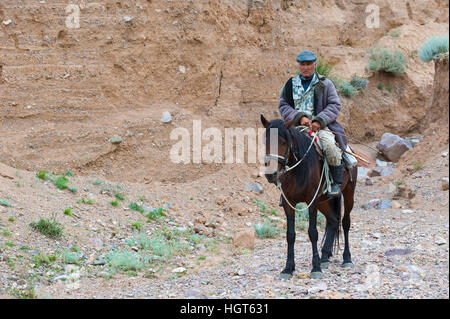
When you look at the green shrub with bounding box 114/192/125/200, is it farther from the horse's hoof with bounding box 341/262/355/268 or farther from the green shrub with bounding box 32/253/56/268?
the horse's hoof with bounding box 341/262/355/268

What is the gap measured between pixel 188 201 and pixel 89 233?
10.1ft

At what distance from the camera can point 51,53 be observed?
13.2 meters

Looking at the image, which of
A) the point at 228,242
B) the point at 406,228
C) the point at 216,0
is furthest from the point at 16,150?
the point at 406,228

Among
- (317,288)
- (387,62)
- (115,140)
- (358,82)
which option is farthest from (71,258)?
(387,62)

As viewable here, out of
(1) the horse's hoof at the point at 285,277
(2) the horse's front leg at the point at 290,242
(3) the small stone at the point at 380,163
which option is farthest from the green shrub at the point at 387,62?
(1) the horse's hoof at the point at 285,277

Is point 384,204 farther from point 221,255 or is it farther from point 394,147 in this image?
point 221,255

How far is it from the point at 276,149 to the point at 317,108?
1.65m

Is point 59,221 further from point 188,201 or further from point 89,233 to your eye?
point 188,201

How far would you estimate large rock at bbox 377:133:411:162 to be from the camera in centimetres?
1630

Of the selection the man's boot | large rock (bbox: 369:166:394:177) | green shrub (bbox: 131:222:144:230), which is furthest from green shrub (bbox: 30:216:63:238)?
large rock (bbox: 369:166:394:177)

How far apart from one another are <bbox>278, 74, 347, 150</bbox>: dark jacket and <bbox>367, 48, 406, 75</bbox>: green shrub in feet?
31.9

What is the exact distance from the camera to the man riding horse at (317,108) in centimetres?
810

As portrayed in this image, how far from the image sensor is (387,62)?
1753 centimetres

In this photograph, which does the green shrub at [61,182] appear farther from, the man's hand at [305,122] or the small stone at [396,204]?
the small stone at [396,204]
